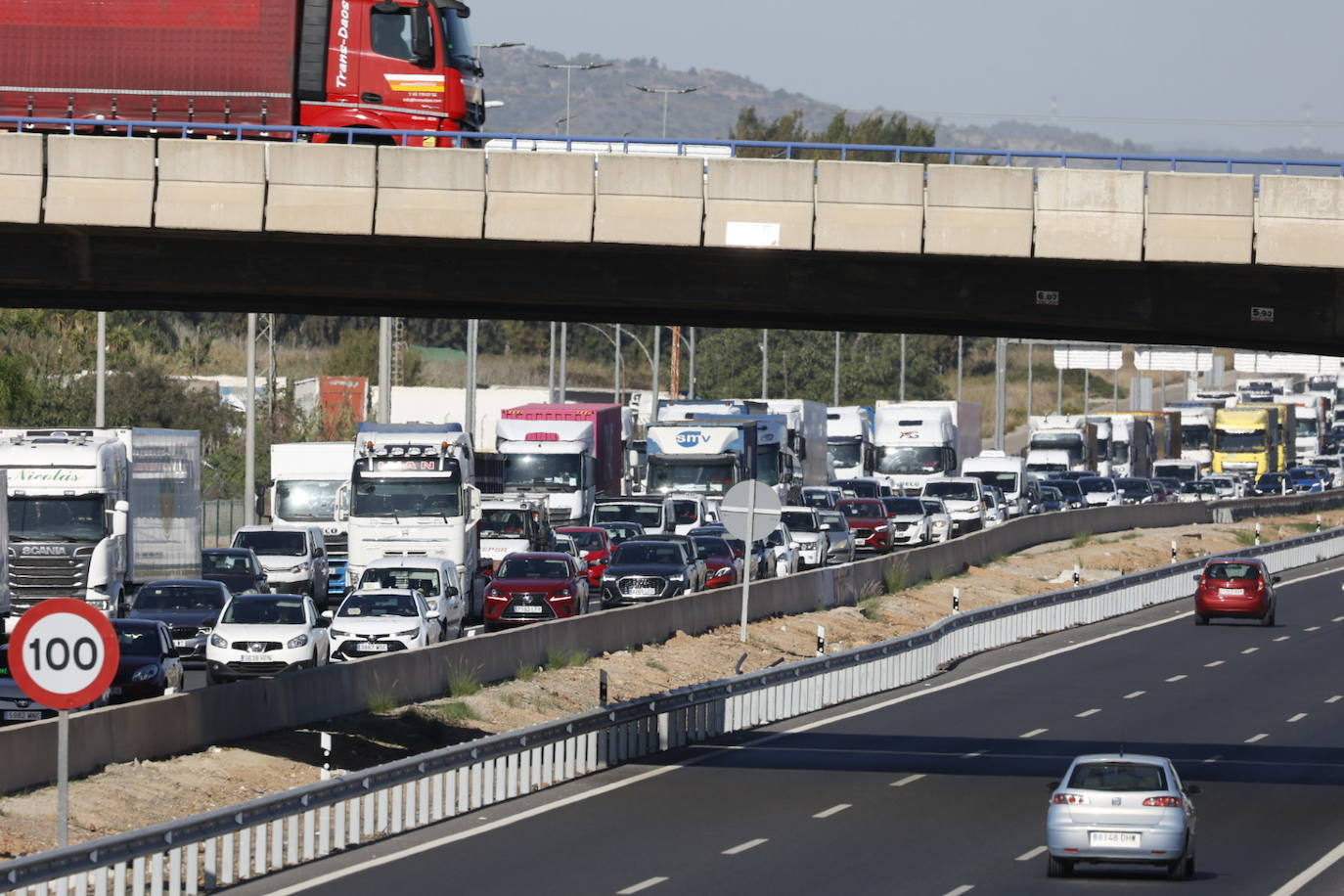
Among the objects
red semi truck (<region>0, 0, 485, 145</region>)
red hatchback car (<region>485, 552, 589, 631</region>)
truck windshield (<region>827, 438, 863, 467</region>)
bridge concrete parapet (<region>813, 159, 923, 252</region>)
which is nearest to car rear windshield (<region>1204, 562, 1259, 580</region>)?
red hatchback car (<region>485, 552, 589, 631</region>)

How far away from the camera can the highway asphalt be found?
66.2ft

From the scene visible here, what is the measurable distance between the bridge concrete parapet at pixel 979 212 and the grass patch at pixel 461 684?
512 inches

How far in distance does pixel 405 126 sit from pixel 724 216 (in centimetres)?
895

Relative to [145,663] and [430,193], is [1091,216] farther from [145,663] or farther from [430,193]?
[145,663]

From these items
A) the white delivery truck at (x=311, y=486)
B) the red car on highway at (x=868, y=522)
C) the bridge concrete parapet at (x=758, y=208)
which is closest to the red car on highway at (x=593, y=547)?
the white delivery truck at (x=311, y=486)

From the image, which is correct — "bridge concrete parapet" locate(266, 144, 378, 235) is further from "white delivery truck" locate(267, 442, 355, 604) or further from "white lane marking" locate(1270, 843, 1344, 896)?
"white delivery truck" locate(267, 442, 355, 604)

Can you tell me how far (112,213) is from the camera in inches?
932

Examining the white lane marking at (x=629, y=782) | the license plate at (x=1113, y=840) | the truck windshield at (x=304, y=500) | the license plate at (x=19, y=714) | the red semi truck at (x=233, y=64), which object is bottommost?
the white lane marking at (x=629, y=782)

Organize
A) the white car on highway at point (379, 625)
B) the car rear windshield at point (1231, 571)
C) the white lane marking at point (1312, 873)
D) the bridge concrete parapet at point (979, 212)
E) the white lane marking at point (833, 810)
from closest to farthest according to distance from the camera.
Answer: the white lane marking at point (1312, 873) → the bridge concrete parapet at point (979, 212) → the white lane marking at point (833, 810) → the white car on highway at point (379, 625) → the car rear windshield at point (1231, 571)

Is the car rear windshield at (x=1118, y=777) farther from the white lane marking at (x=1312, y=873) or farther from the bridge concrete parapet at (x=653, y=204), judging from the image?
the bridge concrete parapet at (x=653, y=204)

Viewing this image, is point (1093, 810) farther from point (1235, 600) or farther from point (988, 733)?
point (1235, 600)

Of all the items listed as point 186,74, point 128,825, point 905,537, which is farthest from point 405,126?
point 905,537

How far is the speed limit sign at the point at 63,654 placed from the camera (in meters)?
16.8

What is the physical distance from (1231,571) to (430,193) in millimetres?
33981
